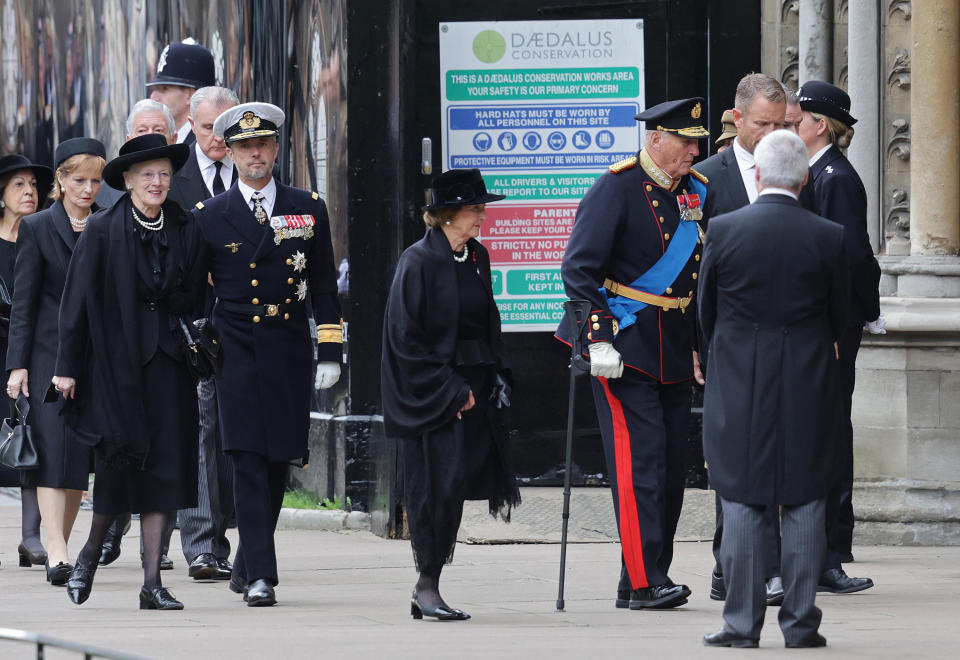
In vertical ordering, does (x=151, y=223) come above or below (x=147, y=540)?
above

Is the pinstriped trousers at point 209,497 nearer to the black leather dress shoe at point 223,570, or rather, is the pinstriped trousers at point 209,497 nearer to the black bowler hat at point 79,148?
the black leather dress shoe at point 223,570

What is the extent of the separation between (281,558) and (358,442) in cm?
122

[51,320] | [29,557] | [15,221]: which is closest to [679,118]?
[51,320]

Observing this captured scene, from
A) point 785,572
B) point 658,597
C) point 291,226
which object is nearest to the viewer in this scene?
point 785,572

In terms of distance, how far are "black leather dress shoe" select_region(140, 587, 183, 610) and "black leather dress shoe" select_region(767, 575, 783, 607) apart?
7.75ft

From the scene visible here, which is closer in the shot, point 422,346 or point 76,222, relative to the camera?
point 422,346

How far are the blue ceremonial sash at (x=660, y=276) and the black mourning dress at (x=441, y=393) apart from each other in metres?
0.52

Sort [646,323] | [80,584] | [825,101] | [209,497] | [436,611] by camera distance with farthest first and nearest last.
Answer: [209,497] < [825,101] < [80,584] < [646,323] < [436,611]

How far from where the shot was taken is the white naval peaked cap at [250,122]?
8.58 metres

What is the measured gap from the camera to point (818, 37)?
1131 cm

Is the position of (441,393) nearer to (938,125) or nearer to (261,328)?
(261,328)

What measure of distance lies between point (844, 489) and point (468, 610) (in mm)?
2040

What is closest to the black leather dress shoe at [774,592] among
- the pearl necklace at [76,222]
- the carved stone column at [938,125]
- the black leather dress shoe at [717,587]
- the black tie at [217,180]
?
the black leather dress shoe at [717,587]

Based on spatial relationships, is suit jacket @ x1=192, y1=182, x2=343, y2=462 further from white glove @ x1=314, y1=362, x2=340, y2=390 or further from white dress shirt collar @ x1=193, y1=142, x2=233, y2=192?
white dress shirt collar @ x1=193, y1=142, x2=233, y2=192
